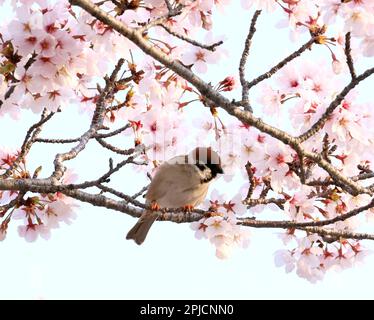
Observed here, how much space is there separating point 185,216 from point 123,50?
→ 1.57m

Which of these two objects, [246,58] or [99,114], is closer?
[246,58]

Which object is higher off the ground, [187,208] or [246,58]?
[246,58]

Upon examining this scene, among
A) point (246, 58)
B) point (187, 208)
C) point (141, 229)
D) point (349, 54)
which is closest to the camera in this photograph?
point (349, 54)

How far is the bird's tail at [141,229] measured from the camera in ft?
20.8

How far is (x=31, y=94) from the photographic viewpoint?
554cm

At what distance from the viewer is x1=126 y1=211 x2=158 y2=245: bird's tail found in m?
6.34

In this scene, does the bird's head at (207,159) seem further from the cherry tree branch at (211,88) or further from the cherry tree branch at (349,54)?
the cherry tree branch at (349,54)

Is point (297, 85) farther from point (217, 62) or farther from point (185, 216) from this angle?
point (185, 216)

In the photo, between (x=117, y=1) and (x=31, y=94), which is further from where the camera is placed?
(x=31, y=94)

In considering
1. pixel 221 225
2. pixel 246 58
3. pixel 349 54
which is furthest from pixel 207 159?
pixel 349 54

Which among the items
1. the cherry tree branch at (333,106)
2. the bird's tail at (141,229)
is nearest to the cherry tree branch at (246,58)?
the cherry tree branch at (333,106)

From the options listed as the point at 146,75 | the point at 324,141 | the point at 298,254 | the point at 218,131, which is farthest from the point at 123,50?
the point at 298,254

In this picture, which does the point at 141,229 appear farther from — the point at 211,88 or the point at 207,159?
the point at 211,88

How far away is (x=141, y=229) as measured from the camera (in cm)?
655
